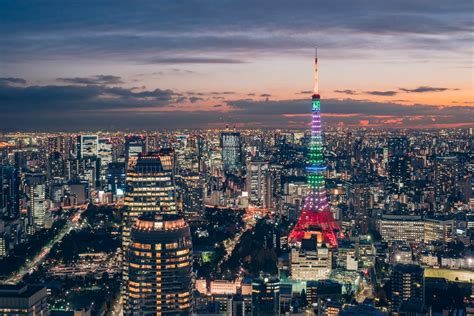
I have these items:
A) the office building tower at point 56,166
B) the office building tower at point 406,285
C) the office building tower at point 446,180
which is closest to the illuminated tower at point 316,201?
the office building tower at point 406,285

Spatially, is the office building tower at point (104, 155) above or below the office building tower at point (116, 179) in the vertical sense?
above

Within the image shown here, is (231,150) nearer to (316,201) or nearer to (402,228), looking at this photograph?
(316,201)

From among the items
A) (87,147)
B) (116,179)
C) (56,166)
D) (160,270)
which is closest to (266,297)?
(160,270)

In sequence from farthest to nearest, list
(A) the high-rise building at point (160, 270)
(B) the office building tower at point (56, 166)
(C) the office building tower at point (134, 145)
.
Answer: (B) the office building tower at point (56, 166) → (C) the office building tower at point (134, 145) → (A) the high-rise building at point (160, 270)

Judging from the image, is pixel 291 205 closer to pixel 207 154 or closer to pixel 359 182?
pixel 359 182

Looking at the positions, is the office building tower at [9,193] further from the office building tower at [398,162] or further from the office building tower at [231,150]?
the office building tower at [398,162]

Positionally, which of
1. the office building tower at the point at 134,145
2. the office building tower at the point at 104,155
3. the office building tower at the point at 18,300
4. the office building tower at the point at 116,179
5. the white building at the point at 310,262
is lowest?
the white building at the point at 310,262
